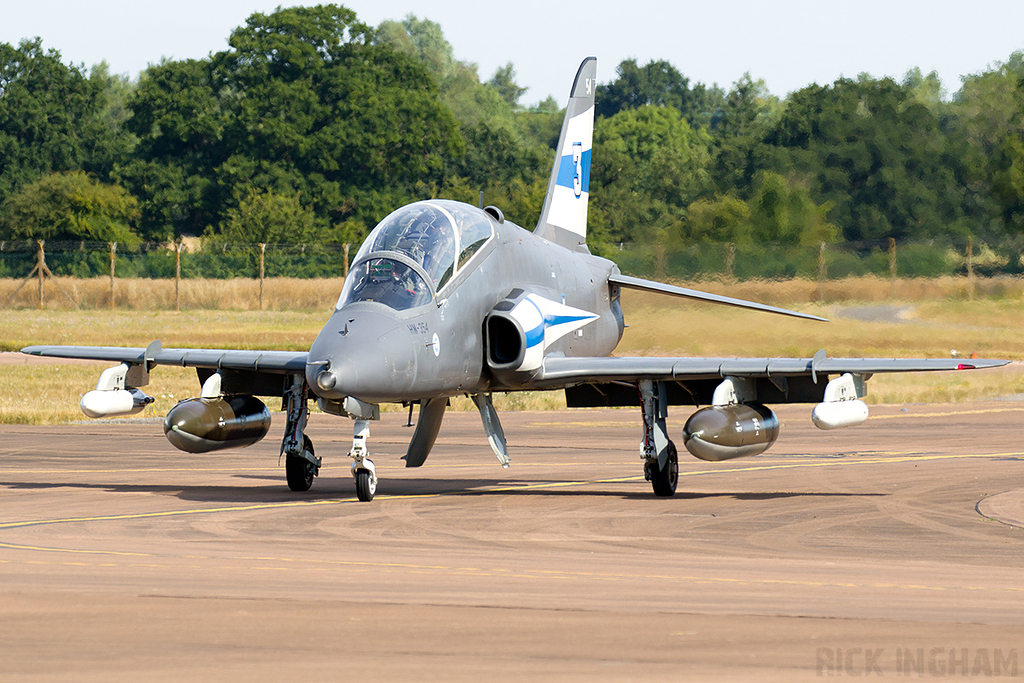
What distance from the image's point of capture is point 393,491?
59.1ft

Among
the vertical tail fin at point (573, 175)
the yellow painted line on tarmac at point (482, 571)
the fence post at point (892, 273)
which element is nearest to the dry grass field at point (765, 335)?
the fence post at point (892, 273)

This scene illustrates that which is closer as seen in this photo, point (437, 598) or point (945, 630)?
point (945, 630)

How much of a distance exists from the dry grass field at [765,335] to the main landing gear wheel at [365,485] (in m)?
14.1

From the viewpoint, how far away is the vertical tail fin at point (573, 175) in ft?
72.2

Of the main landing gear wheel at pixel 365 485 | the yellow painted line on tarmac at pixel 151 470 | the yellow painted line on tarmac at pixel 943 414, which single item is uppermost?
the main landing gear wheel at pixel 365 485

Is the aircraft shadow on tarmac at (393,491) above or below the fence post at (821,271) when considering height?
below

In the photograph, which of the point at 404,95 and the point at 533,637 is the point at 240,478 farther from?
the point at 404,95

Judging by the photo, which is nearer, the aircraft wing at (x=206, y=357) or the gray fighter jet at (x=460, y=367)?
the gray fighter jet at (x=460, y=367)

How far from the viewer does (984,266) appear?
4188 centimetres

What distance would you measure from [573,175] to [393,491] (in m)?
7.28

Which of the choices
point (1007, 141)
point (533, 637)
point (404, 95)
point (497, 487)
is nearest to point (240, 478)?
point (497, 487)

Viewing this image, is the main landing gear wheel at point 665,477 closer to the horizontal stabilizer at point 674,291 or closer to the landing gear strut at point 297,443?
the horizontal stabilizer at point 674,291

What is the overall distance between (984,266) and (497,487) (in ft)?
91.3

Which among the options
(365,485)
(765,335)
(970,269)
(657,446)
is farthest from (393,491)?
(970,269)
